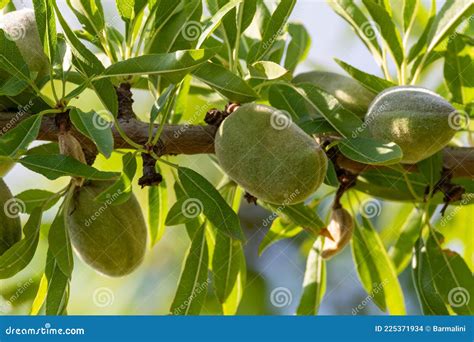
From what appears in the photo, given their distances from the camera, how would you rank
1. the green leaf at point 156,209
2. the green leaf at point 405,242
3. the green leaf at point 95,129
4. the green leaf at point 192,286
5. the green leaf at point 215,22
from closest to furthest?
the green leaf at point 95,129
the green leaf at point 215,22
the green leaf at point 192,286
the green leaf at point 156,209
the green leaf at point 405,242

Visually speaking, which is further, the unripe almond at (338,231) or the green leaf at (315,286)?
the green leaf at (315,286)

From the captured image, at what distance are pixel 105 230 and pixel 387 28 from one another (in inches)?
24.6

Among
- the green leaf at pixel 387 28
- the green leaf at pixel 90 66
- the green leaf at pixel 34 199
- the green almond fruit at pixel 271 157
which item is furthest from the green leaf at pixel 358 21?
the green leaf at pixel 34 199

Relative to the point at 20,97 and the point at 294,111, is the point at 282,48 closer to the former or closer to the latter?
the point at 294,111

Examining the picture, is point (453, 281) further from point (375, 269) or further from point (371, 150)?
point (371, 150)

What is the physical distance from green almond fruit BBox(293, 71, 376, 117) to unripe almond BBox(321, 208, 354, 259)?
0.20 metres

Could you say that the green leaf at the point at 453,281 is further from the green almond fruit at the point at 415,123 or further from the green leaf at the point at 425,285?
the green almond fruit at the point at 415,123

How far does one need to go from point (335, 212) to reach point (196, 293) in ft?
1.00

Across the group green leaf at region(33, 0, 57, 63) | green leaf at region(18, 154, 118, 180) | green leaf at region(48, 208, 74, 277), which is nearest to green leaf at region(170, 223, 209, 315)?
green leaf at region(48, 208, 74, 277)

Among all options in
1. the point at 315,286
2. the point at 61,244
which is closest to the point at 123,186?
the point at 61,244

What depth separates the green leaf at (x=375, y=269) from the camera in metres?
1.59

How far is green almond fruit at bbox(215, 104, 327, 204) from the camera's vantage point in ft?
3.66

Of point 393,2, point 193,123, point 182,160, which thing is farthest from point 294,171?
point 182,160

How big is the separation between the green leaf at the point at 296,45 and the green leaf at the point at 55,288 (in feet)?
1.97
